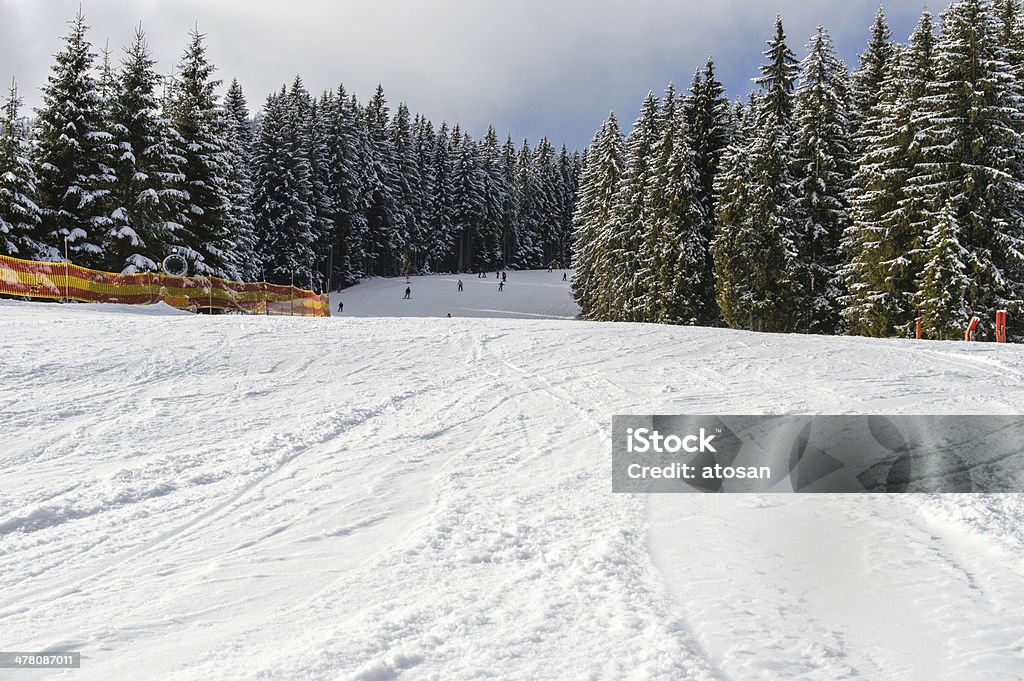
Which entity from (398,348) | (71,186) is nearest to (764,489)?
(398,348)

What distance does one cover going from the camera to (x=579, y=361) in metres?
12.5

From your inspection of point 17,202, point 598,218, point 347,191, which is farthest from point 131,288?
point 347,191

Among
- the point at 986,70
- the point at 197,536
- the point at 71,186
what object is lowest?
the point at 197,536

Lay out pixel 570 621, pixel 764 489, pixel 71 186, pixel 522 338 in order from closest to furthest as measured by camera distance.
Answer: pixel 570 621, pixel 764 489, pixel 522 338, pixel 71 186

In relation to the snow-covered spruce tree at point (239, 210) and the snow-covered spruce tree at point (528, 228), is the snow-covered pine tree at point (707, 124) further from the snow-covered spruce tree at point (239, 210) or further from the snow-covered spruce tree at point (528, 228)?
the snow-covered spruce tree at point (528, 228)

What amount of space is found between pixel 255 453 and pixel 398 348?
6540 mm

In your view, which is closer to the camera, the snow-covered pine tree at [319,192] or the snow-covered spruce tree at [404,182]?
the snow-covered pine tree at [319,192]

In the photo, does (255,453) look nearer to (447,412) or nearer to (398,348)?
(447,412)

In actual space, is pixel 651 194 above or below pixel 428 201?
below

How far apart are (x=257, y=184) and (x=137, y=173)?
27.5m

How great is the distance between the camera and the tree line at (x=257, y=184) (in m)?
29.6

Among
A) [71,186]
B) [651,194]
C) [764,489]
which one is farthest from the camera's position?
[651,194]

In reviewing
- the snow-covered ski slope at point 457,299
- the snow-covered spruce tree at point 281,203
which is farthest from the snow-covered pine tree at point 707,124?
the snow-covered spruce tree at point 281,203
